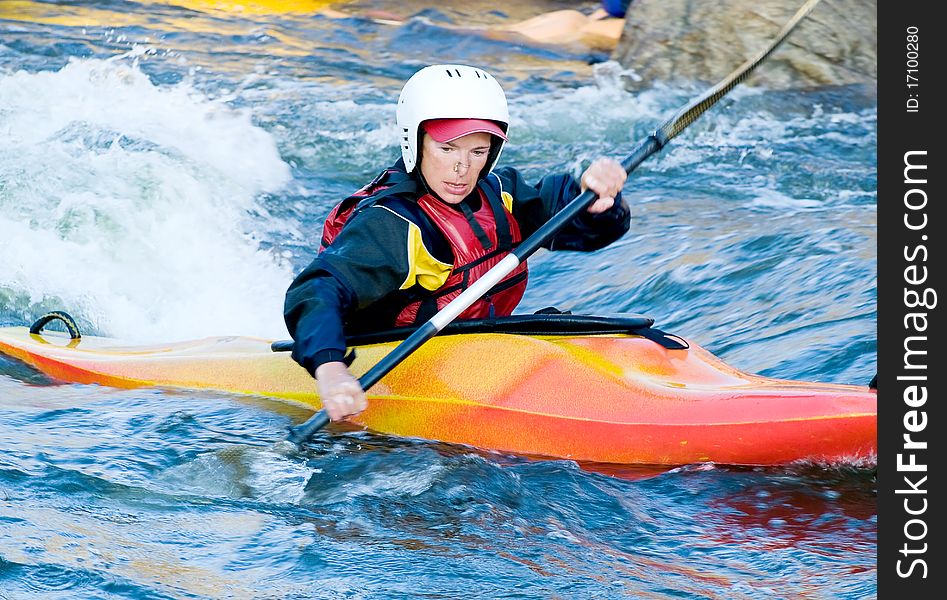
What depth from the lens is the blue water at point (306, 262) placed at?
8.61ft

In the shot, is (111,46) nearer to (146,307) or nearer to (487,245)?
(146,307)

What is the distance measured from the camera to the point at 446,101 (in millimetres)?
3092

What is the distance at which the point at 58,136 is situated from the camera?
729 cm

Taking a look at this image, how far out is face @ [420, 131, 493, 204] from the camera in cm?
314

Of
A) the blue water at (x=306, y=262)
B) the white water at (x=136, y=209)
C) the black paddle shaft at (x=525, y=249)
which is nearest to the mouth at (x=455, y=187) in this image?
the black paddle shaft at (x=525, y=249)

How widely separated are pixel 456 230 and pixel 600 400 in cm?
59

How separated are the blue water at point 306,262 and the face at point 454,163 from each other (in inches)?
26.7

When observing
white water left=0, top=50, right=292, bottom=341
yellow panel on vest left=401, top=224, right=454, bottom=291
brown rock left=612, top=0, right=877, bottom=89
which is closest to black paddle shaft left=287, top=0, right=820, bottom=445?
yellow panel on vest left=401, top=224, right=454, bottom=291

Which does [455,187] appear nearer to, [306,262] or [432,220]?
[432,220]

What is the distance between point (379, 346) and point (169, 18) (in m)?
9.25

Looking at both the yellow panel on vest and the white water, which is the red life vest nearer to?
the yellow panel on vest

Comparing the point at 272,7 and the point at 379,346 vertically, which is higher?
the point at 272,7

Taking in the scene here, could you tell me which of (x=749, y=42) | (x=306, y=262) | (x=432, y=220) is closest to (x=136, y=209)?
(x=306, y=262)
